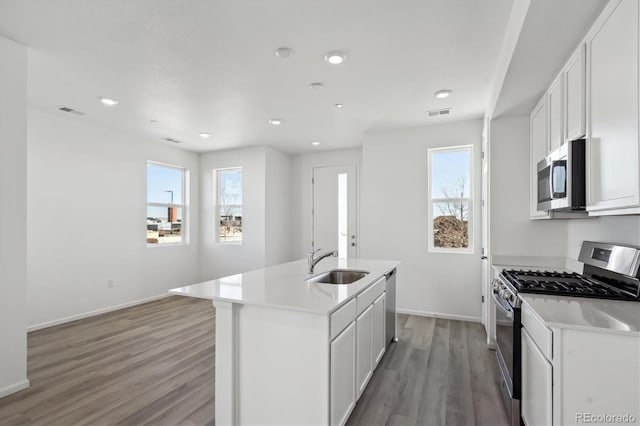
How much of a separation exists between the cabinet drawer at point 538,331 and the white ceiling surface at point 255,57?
184cm

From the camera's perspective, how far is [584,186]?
1.80m

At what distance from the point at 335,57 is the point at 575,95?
1649mm

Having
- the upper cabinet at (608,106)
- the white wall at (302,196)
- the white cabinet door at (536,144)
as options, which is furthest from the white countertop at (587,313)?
the white wall at (302,196)

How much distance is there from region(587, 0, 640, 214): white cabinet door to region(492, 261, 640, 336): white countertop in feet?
1.62

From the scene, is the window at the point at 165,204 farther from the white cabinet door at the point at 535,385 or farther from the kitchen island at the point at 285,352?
the white cabinet door at the point at 535,385

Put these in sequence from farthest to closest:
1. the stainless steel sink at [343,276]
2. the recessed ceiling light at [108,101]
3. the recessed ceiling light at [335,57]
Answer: the recessed ceiling light at [108,101] → the stainless steel sink at [343,276] → the recessed ceiling light at [335,57]

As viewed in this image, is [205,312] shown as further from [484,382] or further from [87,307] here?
[484,382]

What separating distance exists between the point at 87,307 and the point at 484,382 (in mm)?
4846

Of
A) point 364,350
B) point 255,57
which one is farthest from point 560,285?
point 255,57

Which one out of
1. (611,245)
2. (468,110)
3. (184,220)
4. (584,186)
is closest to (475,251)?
(468,110)

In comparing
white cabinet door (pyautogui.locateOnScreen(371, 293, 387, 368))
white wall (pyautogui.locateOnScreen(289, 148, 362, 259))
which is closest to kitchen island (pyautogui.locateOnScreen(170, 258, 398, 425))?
white cabinet door (pyautogui.locateOnScreen(371, 293, 387, 368))

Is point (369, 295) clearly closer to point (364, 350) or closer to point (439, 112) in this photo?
point (364, 350)

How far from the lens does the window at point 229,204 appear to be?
19.7 ft

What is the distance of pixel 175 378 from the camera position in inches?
106
